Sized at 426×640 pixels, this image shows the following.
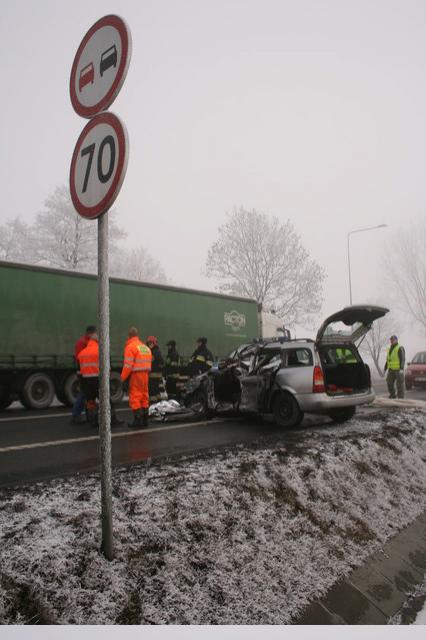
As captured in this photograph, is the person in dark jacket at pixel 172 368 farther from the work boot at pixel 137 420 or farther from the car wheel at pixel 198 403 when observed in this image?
the work boot at pixel 137 420

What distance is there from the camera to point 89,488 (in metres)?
3.89

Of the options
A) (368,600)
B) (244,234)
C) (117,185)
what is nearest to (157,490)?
(368,600)

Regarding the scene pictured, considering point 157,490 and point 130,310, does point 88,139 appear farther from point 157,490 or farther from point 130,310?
point 130,310

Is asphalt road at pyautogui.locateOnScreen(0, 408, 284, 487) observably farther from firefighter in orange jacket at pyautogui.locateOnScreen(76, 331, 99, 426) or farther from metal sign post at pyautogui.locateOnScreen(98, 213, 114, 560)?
metal sign post at pyautogui.locateOnScreen(98, 213, 114, 560)

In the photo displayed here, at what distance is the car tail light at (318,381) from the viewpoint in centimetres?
796

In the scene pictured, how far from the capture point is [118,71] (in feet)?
9.45

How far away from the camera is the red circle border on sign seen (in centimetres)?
286

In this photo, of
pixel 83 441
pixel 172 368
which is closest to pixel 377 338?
pixel 172 368

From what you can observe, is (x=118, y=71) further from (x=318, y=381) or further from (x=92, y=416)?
(x=92, y=416)

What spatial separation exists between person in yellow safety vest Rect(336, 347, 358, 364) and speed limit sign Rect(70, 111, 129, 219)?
21.6ft

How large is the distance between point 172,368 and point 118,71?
10456mm

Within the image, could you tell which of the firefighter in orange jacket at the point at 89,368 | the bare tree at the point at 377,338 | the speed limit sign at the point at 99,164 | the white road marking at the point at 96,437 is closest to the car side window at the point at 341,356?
the white road marking at the point at 96,437

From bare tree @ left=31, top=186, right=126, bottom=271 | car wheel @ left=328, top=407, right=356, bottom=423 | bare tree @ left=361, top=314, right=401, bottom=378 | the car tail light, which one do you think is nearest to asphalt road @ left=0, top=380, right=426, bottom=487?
car wheel @ left=328, top=407, right=356, bottom=423

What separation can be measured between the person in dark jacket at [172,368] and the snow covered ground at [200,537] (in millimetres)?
7390
